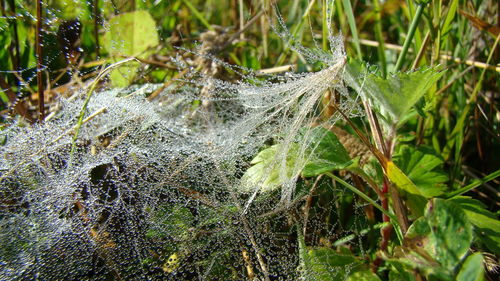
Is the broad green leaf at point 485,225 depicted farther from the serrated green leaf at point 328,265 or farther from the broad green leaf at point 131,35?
the broad green leaf at point 131,35

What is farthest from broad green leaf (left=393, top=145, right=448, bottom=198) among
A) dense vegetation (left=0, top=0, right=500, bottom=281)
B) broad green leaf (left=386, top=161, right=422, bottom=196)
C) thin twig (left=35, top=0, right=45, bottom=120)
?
thin twig (left=35, top=0, right=45, bottom=120)

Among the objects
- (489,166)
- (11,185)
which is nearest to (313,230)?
(489,166)

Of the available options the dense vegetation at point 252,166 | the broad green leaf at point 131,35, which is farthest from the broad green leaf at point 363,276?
the broad green leaf at point 131,35

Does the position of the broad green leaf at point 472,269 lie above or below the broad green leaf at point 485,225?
above

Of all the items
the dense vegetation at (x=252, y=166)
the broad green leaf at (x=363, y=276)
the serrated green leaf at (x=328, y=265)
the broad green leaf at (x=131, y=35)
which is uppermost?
the broad green leaf at (x=131, y=35)

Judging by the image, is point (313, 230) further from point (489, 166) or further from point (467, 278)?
point (489, 166)

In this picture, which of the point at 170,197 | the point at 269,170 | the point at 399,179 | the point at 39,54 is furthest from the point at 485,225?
the point at 39,54
